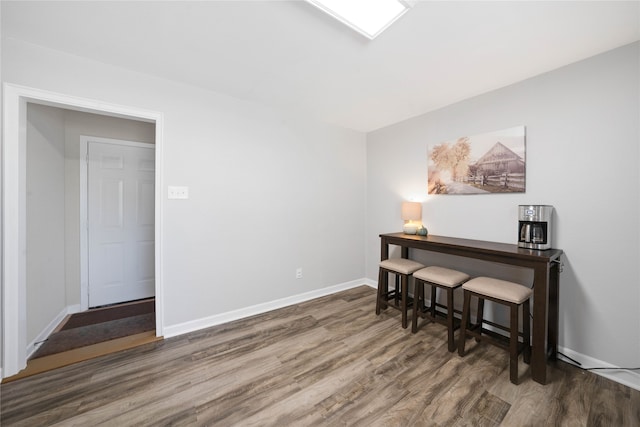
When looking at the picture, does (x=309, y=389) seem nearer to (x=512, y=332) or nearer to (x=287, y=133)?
(x=512, y=332)

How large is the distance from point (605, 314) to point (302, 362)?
2316 millimetres

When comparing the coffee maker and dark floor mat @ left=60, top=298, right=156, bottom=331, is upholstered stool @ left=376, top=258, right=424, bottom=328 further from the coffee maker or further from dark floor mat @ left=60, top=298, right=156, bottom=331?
dark floor mat @ left=60, top=298, right=156, bottom=331

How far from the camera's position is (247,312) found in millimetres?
2639

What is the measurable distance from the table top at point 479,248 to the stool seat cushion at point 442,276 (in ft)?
0.69

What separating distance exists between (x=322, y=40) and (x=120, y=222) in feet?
10.7

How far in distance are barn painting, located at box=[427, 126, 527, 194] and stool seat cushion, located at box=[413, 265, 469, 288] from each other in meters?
0.89

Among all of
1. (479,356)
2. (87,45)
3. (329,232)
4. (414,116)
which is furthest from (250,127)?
(479,356)

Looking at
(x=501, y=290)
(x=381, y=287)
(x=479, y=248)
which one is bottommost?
(x=381, y=287)

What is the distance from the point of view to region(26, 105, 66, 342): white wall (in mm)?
1979

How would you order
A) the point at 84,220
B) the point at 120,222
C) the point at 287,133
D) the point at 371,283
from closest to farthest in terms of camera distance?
the point at 84,220 < the point at 287,133 < the point at 120,222 < the point at 371,283

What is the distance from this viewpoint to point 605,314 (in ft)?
5.69

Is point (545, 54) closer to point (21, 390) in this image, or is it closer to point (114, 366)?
point (114, 366)

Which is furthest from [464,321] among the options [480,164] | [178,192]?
[178,192]

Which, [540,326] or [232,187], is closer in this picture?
[540,326]
